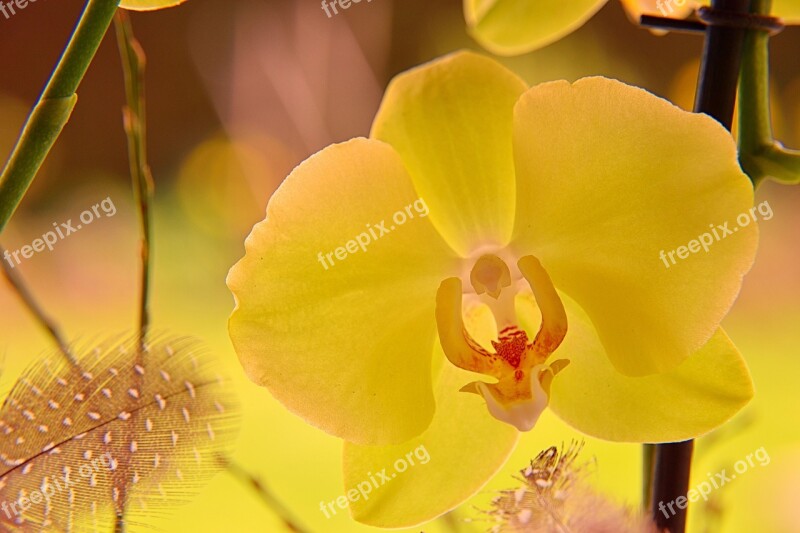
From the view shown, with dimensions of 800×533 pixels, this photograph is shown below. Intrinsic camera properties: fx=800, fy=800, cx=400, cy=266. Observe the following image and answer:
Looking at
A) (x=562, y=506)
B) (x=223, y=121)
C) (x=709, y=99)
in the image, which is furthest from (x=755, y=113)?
(x=223, y=121)

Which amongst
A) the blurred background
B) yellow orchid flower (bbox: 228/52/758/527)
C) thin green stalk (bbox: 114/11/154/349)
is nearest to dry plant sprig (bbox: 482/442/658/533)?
yellow orchid flower (bbox: 228/52/758/527)

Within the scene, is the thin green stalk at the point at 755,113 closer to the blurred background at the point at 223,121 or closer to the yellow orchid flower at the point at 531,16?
the yellow orchid flower at the point at 531,16

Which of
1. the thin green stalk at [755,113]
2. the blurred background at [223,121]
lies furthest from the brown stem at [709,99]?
the blurred background at [223,121]

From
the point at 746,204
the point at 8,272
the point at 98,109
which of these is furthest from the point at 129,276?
the point at 746,204

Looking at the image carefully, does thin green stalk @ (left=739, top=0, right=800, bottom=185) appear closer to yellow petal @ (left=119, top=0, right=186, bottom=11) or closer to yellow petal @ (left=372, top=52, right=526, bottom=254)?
yellow petal @ (left=372, top=52, right=526, bottom=254)

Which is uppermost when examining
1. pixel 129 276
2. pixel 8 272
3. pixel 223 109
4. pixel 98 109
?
pixel 8 272

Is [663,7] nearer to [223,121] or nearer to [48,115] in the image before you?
[48,115]

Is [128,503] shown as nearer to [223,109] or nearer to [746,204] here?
[746,204]
